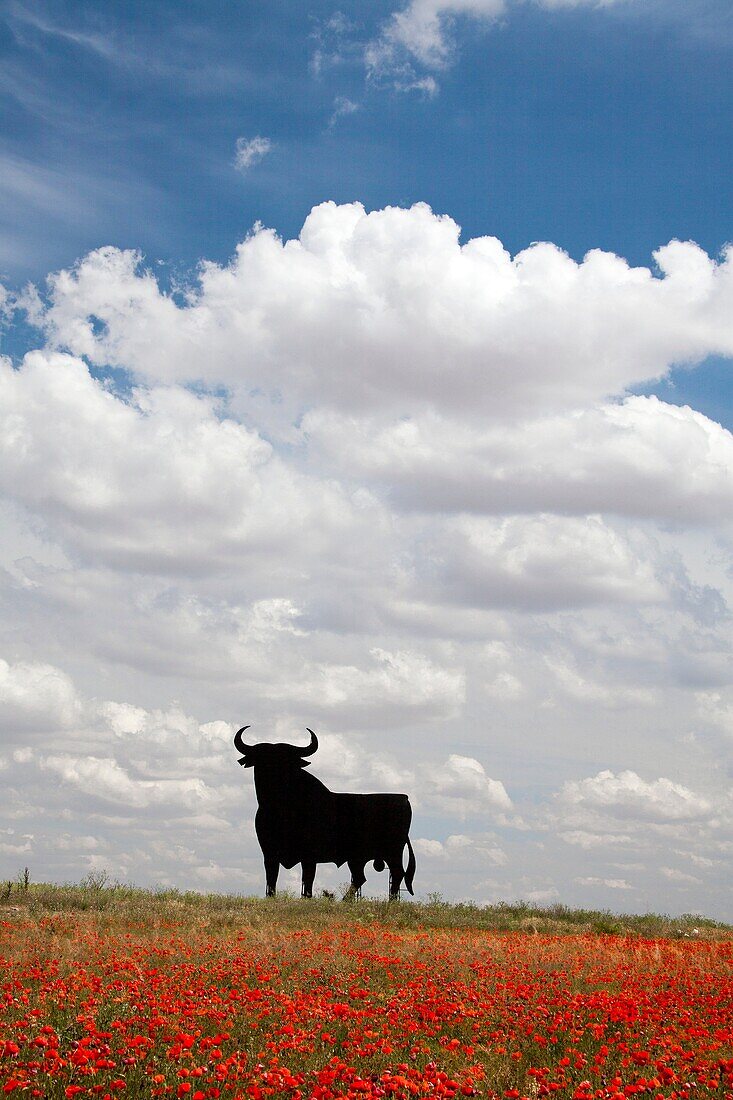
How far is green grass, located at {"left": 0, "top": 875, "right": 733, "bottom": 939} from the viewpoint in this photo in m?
17.3

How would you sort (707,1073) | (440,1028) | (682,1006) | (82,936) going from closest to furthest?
(707,1073), (440,1028), (682,1006), (82,936)

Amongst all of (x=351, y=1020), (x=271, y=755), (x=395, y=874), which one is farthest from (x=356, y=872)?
(x=351, y=1020)

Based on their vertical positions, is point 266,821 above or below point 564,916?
above

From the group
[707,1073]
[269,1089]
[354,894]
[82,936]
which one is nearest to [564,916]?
[354,894]

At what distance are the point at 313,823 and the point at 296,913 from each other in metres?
5.68

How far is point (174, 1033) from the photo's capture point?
7.80 metres

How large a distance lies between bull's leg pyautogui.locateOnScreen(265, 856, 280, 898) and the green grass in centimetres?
56

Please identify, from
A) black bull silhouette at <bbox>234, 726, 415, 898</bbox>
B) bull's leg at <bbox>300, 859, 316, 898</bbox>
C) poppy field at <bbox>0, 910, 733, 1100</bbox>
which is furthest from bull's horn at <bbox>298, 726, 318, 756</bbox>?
poppy field at <bbox>0, 910, 733, 1100</bbox>

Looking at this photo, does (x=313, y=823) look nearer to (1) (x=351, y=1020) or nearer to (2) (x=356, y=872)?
(2) (x=356, y=872)

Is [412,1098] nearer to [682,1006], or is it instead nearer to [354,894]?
[682,1006]

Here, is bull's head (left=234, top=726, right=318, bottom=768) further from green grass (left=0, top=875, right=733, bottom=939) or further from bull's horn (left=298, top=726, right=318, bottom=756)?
green grass (left=0, top=875, right=733, bottom=939)

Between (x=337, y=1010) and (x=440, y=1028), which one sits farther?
(x=440, y=1028)

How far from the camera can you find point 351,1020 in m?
8.57

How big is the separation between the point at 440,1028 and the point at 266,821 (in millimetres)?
16722
